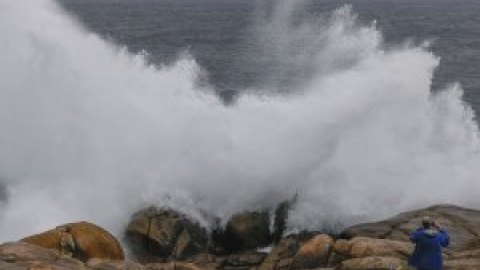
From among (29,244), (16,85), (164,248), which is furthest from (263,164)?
(16,85)

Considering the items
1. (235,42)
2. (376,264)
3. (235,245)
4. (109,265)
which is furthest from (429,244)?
(235,42)

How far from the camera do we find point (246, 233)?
75.2 feet

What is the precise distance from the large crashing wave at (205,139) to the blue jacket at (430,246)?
9164 mm

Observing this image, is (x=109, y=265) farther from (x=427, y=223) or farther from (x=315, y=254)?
A: (x=427, y=223)

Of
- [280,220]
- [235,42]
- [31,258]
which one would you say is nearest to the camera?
[31,258]

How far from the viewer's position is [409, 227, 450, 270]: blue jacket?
578 inches

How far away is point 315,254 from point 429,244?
15.2 ft

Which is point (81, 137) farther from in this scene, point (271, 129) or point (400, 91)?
point (400, 91)

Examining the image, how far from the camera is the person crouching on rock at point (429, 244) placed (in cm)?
1468

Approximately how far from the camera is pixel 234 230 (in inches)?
906

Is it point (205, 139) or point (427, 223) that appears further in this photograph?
point (205, 139)

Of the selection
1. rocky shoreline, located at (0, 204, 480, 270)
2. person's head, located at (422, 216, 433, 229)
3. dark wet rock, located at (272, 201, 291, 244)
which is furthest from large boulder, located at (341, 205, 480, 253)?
person's head, located at (422, 216, 433, 229)

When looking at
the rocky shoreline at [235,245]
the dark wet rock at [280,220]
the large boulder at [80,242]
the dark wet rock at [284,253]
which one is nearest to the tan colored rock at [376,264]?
the rocky shoreline at [235,245]

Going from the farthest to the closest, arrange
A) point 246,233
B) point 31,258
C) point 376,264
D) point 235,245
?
point 246,233, point 235,245, point 376,264, point 31,258
